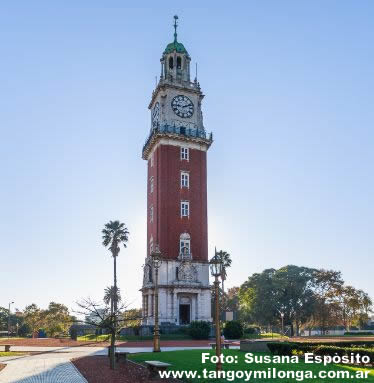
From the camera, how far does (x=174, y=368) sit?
1870cm

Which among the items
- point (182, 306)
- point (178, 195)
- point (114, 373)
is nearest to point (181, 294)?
point (182, 306)

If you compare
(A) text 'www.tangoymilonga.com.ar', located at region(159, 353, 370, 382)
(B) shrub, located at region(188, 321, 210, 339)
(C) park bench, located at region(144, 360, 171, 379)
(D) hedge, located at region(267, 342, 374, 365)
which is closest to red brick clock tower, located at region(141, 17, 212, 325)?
(B) shrub, located at region(188, 321, 210, 339)

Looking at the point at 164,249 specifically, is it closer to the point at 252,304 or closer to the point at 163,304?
the point at 163,304

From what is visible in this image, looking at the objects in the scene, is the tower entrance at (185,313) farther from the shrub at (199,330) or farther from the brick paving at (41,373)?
the brick paving at (41,373)

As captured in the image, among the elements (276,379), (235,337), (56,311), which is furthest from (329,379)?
(56,311)

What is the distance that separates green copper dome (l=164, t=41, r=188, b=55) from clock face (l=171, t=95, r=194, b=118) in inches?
299

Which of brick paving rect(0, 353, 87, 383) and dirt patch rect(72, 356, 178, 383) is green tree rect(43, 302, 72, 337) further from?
dirt patch rect(72, 356, 178, 383)

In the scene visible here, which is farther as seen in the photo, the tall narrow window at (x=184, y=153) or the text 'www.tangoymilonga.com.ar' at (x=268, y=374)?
the tall narrow window at (x=184, y=153)

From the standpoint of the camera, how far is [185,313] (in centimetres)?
5806

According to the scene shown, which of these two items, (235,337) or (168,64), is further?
(168,64)

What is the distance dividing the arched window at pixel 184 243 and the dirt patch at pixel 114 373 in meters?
34.2

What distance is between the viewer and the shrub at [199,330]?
50.2m

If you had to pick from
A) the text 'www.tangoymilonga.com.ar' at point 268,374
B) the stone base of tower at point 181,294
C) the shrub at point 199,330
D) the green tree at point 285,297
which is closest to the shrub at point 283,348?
the text 'www.tangoymilonga.com.ar' at point 268,374

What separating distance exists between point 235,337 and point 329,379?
37.5m
